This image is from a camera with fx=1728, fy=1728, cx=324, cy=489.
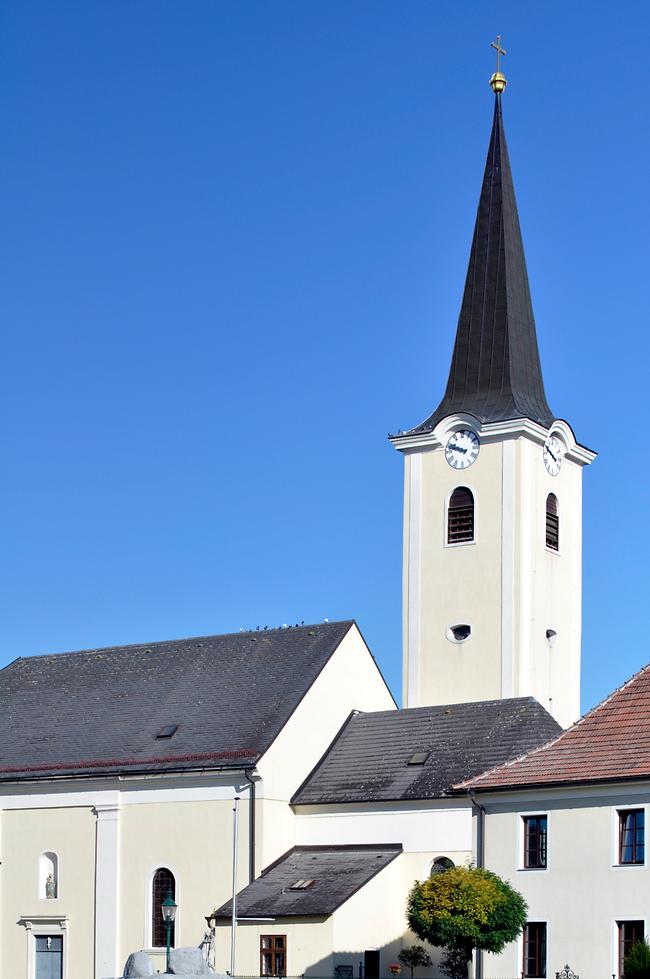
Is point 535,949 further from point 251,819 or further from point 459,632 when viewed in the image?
point 459,632

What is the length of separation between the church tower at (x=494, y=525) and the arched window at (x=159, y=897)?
10.1 metres

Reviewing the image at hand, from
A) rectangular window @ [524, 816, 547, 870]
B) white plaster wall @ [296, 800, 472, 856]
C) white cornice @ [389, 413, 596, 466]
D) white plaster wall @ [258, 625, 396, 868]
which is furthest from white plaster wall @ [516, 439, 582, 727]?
rectangular window @ [524, 816, 547, 870]

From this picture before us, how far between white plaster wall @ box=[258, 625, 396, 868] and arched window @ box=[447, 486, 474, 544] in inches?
185

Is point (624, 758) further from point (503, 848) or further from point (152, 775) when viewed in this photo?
point (152, 775)

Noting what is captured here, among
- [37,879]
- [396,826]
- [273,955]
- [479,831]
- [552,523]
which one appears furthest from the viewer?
[552,523]

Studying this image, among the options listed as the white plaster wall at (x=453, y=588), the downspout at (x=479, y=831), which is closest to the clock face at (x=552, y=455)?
the white plaster wall at (x=453, y=588)

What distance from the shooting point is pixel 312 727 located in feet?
173

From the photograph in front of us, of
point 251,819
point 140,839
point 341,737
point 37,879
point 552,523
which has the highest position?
point 552,523

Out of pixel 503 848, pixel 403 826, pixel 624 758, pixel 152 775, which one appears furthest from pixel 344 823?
pixel 624 758

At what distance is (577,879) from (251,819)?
14101mm

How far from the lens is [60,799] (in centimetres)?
5469

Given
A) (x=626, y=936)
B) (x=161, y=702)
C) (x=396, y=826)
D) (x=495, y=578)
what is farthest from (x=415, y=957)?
(x=161, y=702)

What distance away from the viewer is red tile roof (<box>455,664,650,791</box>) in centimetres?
3766

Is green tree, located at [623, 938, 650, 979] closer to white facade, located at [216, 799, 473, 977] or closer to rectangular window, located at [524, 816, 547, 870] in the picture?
rectangular window, located at [524, 816, 547, 870]
